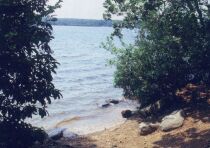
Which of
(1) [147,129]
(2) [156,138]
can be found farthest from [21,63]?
(1) [147,129]

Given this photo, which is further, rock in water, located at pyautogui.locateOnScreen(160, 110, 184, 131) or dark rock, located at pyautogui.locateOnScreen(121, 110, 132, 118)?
dark rock, located at pyautogui.locateOnScreen(121, 110, 132, 118)

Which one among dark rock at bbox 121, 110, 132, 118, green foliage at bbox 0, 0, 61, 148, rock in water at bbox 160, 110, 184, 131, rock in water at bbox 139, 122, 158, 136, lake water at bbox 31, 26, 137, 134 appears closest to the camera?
green foliage at bbox 0, 0, 61, 148

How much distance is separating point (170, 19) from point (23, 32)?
8.26 m

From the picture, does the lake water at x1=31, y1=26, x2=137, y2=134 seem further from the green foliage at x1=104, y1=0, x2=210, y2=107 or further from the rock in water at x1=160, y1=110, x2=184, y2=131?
the rock in water at x1=160, y1=110, x2=184, y2=131

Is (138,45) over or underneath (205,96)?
over

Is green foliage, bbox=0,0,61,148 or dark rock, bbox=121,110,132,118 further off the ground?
green foliage, bbox=0,0,61,148

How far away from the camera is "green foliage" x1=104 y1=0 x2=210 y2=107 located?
1772 centimetres

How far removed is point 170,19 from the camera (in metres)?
18.1

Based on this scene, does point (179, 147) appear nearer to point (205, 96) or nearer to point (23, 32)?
point (205, 96)

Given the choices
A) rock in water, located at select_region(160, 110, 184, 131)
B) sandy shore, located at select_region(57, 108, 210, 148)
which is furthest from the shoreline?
rock in water, located at select_region(160, 110, 184, 131)

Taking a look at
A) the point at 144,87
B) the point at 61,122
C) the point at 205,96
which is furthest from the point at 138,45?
the point at 61,122

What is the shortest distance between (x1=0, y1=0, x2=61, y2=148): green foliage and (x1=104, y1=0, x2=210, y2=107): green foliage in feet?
19.0

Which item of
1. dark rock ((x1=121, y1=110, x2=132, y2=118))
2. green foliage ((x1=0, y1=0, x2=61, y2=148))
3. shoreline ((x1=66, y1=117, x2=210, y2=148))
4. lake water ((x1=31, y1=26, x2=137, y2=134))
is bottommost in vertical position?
lake water ((x1=31, y1=26, x2=137, y2=134))

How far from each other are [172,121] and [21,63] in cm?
789
